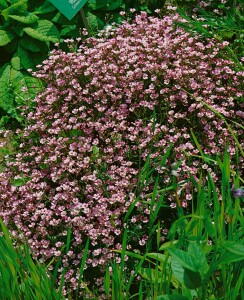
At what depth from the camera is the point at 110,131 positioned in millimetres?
3906

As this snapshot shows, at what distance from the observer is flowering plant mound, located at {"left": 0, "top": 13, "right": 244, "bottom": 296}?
10.8ft

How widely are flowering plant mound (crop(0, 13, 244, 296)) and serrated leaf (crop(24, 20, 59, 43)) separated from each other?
649 millimetres

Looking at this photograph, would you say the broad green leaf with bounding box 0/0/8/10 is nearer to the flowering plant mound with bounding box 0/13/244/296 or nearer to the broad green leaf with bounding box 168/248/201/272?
the flowering plant mound with bounding box 0/13/244/296

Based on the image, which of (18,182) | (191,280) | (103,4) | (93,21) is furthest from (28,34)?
(191,280)

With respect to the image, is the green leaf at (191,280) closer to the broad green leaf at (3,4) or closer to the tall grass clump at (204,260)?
the tall grass clump at (204,260)

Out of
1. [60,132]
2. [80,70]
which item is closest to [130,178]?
[60,132]

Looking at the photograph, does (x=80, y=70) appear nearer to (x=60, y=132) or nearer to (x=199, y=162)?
(x=60, y=132)

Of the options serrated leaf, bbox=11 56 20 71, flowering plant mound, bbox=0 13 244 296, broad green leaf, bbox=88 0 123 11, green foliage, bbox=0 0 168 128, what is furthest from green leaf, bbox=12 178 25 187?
broad green leaf, bbox=88 0 123 11

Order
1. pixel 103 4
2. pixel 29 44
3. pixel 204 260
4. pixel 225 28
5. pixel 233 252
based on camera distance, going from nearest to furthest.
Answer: pixel 233 252 → pixel 204 260 → pixel 225 28 → pixel 29 44 → pixel 103 4

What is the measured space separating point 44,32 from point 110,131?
161 cm

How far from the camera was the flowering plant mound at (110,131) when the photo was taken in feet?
10.8

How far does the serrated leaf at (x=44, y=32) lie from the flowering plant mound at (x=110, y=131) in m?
0.65

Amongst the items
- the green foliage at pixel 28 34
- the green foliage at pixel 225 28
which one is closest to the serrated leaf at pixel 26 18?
the green foliage at pixel 28 34

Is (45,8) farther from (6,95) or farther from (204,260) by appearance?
(204,260)
